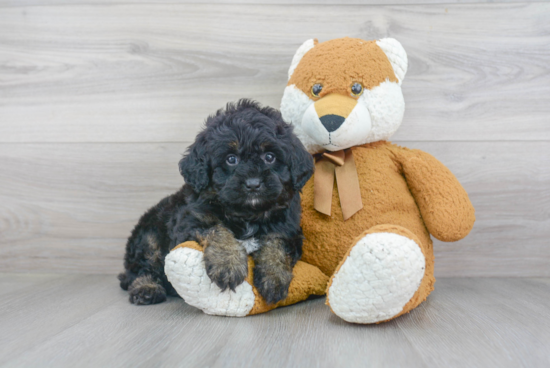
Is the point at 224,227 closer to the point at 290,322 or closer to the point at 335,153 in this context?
the point at 290,322

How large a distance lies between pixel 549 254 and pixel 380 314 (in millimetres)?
1299

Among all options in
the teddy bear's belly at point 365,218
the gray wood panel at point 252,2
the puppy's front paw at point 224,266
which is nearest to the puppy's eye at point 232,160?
the puppy's front paw at point 224,266

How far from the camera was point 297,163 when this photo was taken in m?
1.51

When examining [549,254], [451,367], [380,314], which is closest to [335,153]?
[380,314]

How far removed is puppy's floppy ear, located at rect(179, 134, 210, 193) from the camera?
1486 millimetres

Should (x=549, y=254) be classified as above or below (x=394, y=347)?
below

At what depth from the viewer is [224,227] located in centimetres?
151

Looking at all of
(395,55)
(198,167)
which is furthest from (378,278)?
(395,55)

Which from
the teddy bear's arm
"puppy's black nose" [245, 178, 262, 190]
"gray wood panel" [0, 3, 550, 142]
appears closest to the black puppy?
"puppy's black nose" [245, 178, 262, 190]

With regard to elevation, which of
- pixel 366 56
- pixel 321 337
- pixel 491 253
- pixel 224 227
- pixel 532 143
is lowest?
pixel 491 253

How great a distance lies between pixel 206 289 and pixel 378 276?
549mm

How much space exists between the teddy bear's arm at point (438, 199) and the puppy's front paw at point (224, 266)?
0.72 meters

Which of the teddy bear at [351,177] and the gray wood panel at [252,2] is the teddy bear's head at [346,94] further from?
the gray wood panel at [252,2]

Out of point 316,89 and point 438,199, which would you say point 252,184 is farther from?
point 438,199
